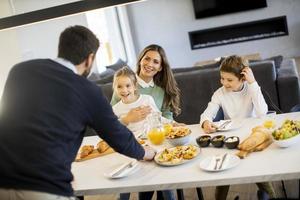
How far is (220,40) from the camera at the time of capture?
7742 mm

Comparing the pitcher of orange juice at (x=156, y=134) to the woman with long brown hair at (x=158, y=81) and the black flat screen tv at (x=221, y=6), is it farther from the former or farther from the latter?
the black flat screen tv at (x=221, y=6)

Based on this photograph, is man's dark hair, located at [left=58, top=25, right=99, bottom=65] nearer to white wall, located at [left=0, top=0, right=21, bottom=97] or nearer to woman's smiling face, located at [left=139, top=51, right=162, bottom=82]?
woman's smiling face, located at [left=139, top=51, right=162, bottom=82]

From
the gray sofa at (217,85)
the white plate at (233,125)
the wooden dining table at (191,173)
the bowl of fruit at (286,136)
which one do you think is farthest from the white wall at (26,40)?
the bowl of fruit at (286,136)

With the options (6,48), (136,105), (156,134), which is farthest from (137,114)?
(6,48)

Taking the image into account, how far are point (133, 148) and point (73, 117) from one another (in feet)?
1.07

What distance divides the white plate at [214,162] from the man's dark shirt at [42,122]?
1.64ft

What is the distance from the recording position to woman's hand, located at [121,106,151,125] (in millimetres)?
2128

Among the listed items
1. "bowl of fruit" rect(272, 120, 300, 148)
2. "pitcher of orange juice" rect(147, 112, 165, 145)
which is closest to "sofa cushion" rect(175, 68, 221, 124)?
"pitcher of orange juice" rect(147, 112, 165, 145)

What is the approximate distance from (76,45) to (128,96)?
977 millimetres

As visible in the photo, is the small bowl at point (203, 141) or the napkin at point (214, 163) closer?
the napkin at point (214, 163)

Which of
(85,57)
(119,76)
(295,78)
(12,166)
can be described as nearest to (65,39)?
(85,57)

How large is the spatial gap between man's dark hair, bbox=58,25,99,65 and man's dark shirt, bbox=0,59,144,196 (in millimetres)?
69

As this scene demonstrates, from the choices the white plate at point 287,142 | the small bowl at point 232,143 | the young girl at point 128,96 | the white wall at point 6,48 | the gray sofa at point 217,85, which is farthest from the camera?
A: the white wall at point 6,48

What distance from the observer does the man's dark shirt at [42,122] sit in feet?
4.06
